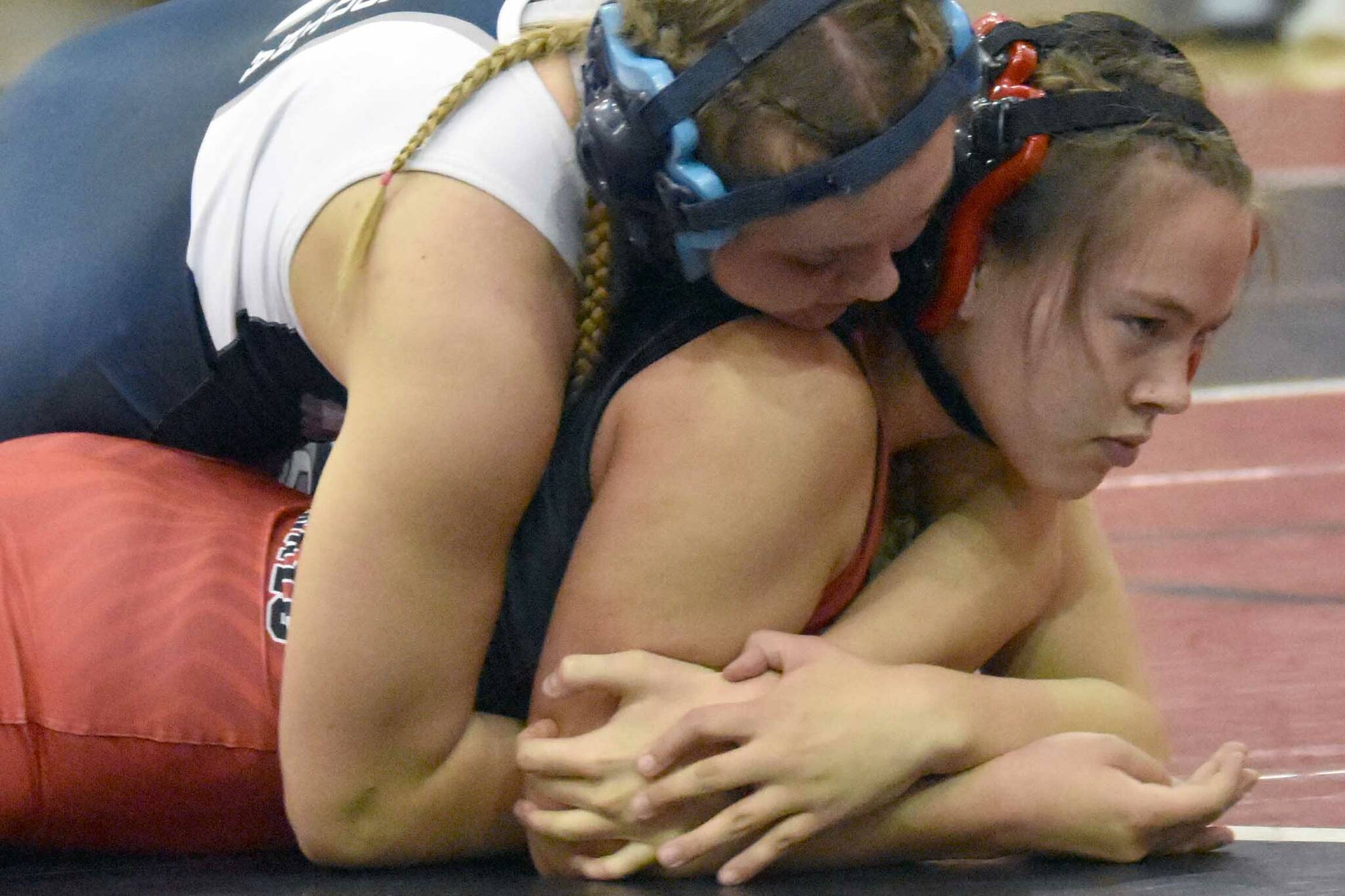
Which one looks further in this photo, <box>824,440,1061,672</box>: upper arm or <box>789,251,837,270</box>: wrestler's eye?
<box>824,440,1061,672</box>: upper arm

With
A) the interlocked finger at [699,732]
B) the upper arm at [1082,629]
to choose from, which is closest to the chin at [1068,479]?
the upper arm at [1082,629]

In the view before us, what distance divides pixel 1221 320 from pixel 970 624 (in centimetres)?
36

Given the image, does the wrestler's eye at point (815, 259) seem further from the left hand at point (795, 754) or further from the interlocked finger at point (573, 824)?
the interlocked finger at point (573, 824)

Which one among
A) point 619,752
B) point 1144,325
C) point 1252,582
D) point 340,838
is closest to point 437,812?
point 340,838

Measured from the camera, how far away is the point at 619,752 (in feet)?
4.64

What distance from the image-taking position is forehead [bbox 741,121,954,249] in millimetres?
1277

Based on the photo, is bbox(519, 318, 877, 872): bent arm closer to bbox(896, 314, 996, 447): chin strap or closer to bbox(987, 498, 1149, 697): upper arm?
bbox(896, 314, 996, 447): chin strap

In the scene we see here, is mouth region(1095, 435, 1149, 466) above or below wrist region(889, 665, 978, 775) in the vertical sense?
above

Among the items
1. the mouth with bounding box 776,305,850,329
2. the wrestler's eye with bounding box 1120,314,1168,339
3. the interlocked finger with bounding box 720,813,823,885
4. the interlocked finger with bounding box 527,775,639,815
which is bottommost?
the interlocked finger with bounding box 720,813,823,885

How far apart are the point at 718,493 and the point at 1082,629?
551 mm

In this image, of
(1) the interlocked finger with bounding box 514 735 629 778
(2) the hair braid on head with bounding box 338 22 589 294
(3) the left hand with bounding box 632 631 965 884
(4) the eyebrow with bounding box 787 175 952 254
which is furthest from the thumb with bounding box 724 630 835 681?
(2) the hair braid on head with bounding box 338 22 589 294

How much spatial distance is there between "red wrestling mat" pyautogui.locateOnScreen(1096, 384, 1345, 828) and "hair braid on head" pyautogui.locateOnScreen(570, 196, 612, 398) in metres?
0.88

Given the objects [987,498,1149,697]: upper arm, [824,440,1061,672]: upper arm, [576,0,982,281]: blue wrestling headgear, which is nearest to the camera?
[576,0,982,281]: blue wrestling headgear

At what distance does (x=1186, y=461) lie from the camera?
10.9 ft
